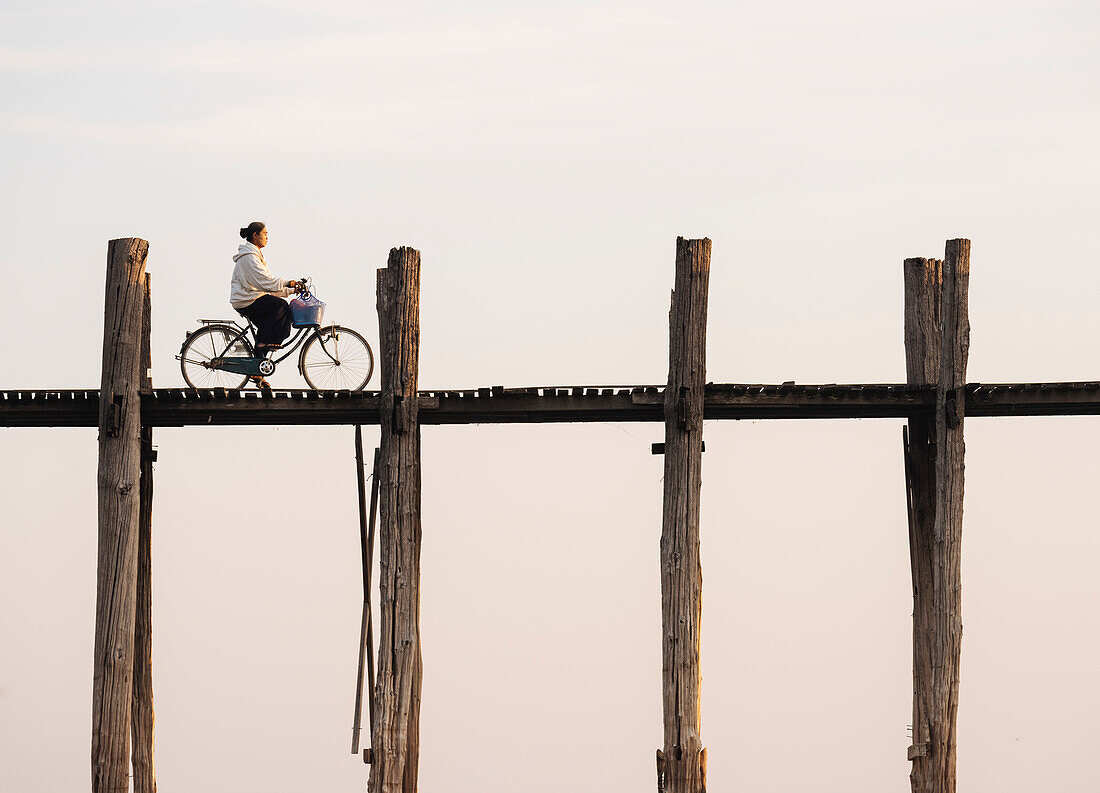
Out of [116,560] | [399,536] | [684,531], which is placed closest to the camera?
[684,531]

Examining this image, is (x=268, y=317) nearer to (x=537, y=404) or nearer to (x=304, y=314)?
Answer: (x=304, y=314)

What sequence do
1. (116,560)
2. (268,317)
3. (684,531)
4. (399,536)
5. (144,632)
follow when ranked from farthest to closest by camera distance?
(268,317) < (144,632) < (116,560) < (399,536) < (684,531)

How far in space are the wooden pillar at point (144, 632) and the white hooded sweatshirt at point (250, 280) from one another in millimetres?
746

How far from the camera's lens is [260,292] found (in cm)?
1584

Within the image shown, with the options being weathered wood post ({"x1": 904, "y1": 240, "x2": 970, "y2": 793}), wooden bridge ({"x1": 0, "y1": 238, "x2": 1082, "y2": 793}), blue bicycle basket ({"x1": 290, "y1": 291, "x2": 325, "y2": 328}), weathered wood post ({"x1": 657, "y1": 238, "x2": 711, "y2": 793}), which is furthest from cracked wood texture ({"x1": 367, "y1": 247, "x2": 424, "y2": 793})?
weathered wood post ({"x1": 904, "y1": 240, "x2": 970, "y2": 793})

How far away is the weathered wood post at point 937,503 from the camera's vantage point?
15.0 meters

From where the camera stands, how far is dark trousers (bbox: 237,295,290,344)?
15.9 m

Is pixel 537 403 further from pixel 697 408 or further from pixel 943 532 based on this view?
pixel 943 532

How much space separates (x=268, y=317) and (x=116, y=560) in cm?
252

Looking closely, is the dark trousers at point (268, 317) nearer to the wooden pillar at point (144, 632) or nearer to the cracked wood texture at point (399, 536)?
the wooden pillar at point (144, 632)

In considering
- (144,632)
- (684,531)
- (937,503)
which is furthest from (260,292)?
(937,503)

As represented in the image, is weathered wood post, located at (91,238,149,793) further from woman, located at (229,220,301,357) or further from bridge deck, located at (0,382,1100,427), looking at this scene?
woman, located at (229,220,301,357)

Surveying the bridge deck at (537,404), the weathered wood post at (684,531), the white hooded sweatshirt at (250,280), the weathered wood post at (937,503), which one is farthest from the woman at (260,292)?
the weathered wood post at (937,503)

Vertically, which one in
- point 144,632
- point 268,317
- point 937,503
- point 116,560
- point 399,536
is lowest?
point 144,632
